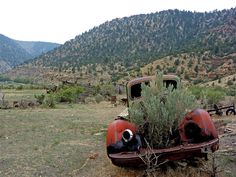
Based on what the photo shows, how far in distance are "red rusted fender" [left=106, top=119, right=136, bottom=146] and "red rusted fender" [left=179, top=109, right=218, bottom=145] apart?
3.56ft

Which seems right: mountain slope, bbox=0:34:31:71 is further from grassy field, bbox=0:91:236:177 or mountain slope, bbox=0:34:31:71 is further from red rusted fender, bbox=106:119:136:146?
red rusted fender, bbox=106:119:136:146

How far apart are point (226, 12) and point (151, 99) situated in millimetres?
84152

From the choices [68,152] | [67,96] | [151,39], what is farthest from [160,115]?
[151,39]

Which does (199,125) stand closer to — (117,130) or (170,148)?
(170,148)

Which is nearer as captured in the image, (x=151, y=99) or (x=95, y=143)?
(x=151, y=99)

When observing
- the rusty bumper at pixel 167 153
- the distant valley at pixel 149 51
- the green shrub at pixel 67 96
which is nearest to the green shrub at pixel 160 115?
the rusty bumper at pixel 167 153

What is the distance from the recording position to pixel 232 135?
44.7ft

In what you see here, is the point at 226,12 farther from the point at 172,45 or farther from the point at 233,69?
the point at 233,69

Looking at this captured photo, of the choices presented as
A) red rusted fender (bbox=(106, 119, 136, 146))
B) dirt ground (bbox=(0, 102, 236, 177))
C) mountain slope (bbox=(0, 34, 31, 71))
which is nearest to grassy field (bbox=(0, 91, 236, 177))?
dirt ground (bbox=(0, 102, 236, 177))

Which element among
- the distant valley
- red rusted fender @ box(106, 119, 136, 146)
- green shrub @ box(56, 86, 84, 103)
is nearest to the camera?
red rusted fender @ box(106, 119, 136, 146)

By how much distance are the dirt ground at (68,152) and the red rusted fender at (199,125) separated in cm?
57

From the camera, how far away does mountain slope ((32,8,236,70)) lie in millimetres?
73938

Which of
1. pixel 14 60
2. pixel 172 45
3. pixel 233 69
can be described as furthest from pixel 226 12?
pixel 14 60

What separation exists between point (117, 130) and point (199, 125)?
5.77 ft
